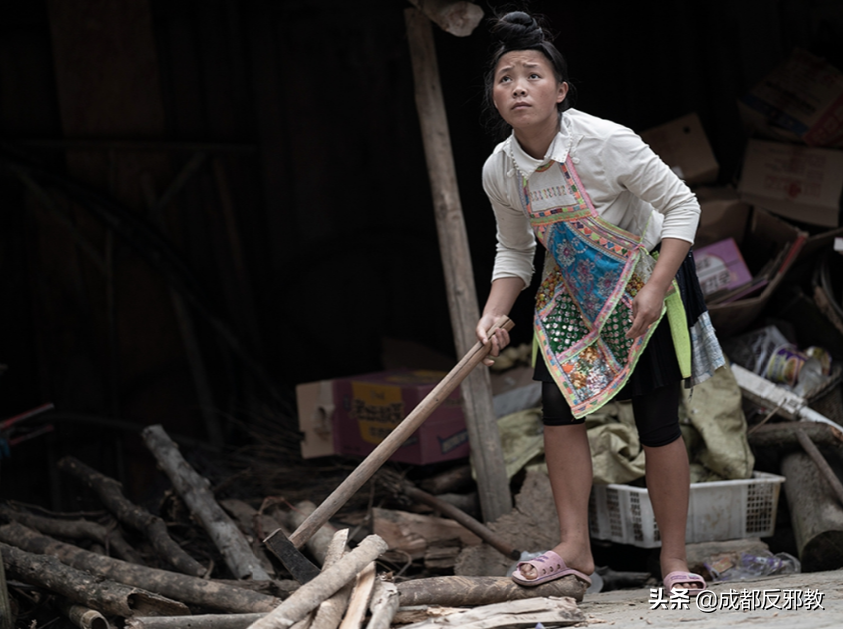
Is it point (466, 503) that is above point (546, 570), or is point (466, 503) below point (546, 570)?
below

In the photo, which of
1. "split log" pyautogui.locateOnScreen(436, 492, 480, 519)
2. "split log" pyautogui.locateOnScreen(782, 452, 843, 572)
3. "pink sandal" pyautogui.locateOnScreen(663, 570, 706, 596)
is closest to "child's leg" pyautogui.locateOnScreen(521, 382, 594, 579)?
"pink sandal" pyautogui.locateOnScreen(663, 570, 706, 596)

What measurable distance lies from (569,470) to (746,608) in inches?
25.5

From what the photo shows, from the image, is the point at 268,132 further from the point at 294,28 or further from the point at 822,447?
the point at 822,447

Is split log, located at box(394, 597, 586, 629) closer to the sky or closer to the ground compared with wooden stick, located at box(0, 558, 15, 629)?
closer to the ground

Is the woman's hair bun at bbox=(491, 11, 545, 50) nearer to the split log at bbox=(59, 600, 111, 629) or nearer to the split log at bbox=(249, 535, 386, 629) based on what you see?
the split log at bbox=(249, 535, 386, 629)

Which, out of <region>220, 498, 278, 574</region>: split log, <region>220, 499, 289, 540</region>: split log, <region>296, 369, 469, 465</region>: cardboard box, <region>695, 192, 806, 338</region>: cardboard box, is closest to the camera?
<region>220, 498, 278, 574</region>: split log

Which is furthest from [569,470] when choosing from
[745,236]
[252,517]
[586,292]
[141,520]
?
[745,236]

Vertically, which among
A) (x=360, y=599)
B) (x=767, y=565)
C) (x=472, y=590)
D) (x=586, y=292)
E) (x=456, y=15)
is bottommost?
(x=767, y=565)

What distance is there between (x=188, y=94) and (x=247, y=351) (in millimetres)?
1796

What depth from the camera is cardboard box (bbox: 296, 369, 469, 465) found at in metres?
3.75

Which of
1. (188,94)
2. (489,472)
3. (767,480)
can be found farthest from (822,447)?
(188,94)

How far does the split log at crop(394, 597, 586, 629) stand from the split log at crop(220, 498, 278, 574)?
1186 mm

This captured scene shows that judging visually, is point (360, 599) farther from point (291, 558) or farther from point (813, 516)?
point (813, 516)

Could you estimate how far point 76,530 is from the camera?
337cm
